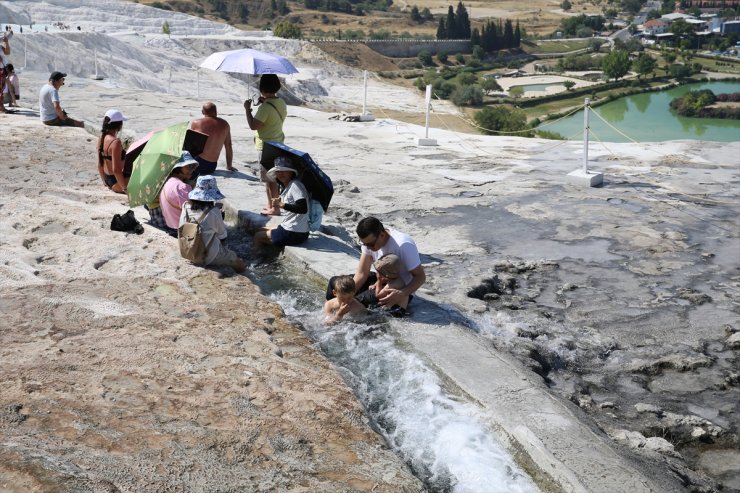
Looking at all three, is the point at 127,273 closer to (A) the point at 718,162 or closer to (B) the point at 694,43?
(A) the point at 718,162

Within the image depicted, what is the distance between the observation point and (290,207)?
22.1 ft

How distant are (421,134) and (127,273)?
7950mm

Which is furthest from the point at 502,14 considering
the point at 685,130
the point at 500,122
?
the point at 500,122

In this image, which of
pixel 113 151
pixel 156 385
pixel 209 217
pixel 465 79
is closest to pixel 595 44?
pixel 465 79

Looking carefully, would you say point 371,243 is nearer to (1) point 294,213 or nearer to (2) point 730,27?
(1) point 294,213

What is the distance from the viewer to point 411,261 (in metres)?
5.36

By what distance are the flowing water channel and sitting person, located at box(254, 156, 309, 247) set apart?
0.95 m

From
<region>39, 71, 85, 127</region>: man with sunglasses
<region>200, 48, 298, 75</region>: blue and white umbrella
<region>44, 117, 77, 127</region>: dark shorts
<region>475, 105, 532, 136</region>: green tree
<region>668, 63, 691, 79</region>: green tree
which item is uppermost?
<region>668, 63, 691, 79</region>: green tree

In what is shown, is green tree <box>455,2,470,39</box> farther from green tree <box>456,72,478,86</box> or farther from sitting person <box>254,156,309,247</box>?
sitting person <box>254,156,309,247</box>

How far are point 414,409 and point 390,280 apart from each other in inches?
47.9

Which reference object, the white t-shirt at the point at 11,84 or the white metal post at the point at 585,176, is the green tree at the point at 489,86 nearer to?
the white t-shirt at the point at 11,84

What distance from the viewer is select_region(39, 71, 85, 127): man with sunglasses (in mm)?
11750

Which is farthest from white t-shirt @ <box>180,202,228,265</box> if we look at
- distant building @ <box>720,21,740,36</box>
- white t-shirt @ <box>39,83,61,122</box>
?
distant building @ <box>720,21,740,36</box>

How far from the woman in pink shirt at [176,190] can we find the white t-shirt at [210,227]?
44 centimetres
